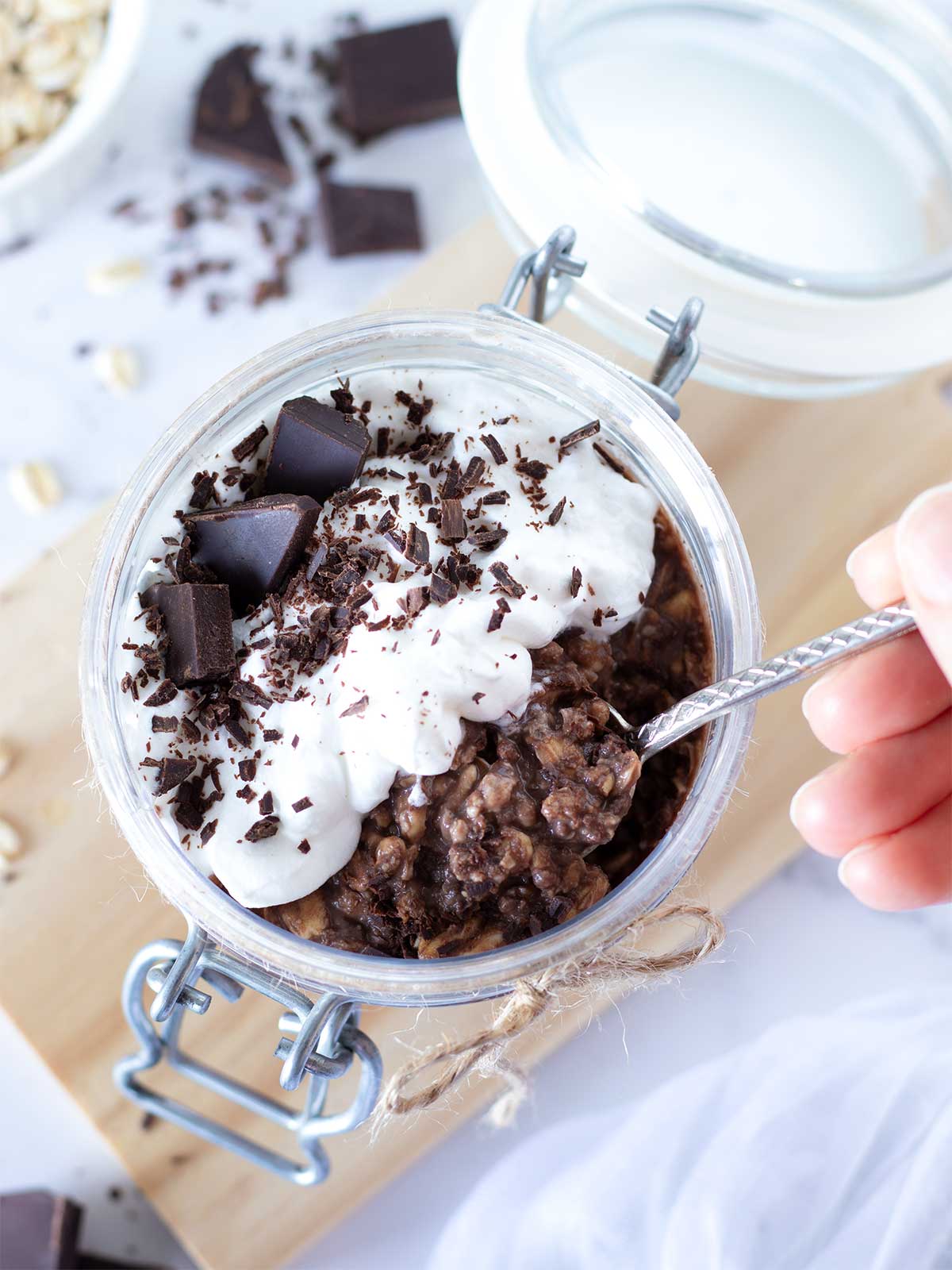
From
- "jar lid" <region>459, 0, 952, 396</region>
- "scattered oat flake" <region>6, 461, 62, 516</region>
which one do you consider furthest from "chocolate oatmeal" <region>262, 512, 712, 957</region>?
"scattered oat flake" <region>6, 461, 62, 516</region>

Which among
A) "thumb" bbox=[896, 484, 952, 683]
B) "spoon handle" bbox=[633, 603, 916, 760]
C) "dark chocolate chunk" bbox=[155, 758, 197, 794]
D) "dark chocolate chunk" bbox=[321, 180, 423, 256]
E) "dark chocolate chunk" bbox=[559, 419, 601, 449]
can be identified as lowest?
"spoon handle" bbox=[633, 603, 916, 760]

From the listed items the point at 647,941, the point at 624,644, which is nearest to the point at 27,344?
the point at 624,644

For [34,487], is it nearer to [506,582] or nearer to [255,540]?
[255,540]

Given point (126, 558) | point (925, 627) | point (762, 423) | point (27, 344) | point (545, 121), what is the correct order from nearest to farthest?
point (925, 627)
point (126, 558)
point (545, 121)
point (762, 423)
point (27, 344)

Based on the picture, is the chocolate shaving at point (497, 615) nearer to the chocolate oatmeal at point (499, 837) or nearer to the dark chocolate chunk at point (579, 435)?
the chocolate oatmeal at point (499, 837)

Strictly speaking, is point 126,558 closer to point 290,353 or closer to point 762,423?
point 290,353

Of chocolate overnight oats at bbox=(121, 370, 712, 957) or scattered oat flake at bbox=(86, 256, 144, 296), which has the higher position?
scattered oat flake at bbox=(86, 256, 144, 296)

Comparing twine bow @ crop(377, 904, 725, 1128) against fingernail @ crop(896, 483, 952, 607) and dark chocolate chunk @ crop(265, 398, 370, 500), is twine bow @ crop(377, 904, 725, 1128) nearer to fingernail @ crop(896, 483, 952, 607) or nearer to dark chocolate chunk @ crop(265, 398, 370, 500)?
fingernail @ crop(896, 483, 952, 607)
